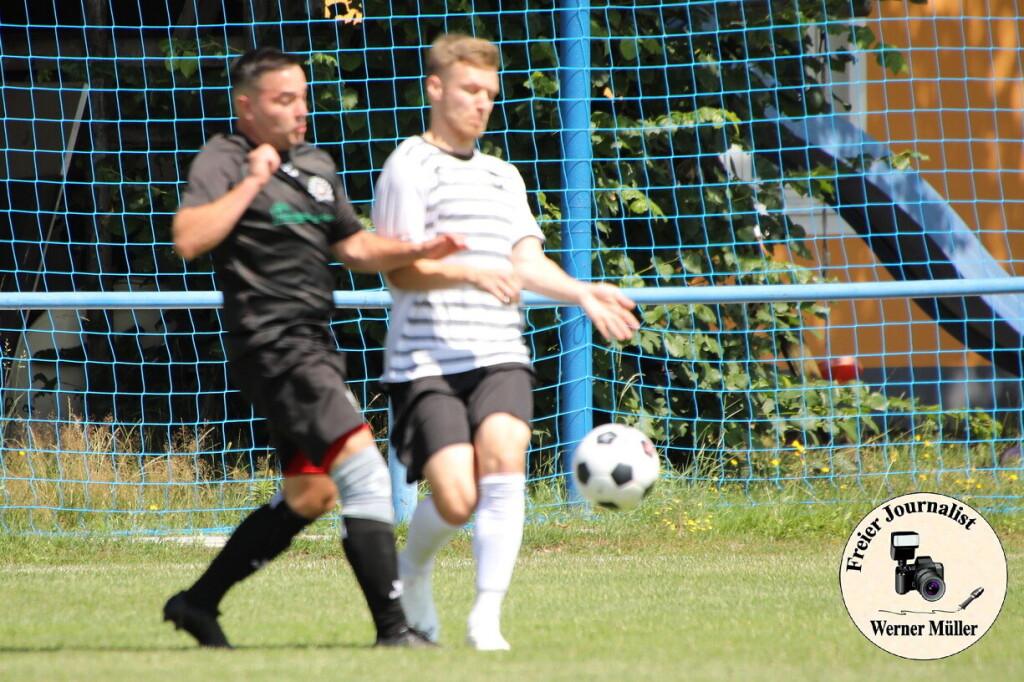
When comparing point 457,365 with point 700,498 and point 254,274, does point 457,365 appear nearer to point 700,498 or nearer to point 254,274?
point 254,274

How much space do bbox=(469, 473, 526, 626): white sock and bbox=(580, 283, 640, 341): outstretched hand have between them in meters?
0.52

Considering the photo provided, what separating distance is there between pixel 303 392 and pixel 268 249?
440 mm

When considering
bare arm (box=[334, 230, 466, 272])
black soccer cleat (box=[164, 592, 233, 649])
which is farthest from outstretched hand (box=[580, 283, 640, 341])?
black soccer cleat (box=[164, 592, 233, 649])

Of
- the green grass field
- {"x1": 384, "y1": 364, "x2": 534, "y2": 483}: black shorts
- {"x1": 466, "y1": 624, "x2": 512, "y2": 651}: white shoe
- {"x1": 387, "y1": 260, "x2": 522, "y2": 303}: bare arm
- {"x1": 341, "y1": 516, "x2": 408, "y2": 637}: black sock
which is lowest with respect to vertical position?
the green grass field

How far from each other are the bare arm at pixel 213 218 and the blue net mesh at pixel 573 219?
3697 millimetres

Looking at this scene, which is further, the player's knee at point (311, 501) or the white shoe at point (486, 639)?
the player's knee at point (311, 501)

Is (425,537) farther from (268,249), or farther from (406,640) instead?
(268,249)

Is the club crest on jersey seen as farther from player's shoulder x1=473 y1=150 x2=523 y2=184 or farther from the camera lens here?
the camera lens

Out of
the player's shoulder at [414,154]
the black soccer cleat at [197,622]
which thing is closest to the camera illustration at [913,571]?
the player's shoulder at [414,154]

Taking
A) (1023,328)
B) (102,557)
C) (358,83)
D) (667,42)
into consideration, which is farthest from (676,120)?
(102,557)

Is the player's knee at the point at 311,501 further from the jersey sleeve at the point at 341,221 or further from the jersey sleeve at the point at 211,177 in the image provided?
the jersey sleeve at the point at 211,177

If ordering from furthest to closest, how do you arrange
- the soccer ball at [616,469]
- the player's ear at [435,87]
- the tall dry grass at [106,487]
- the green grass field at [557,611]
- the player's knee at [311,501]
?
the tall dry grass at [106,487] → the soccer ball at [616,469] → the player's ear at [435,87] → the player's knee at [311,501] → the green grass field at [557,611]

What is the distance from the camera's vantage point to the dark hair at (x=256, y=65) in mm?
3814

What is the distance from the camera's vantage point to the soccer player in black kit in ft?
12.1
